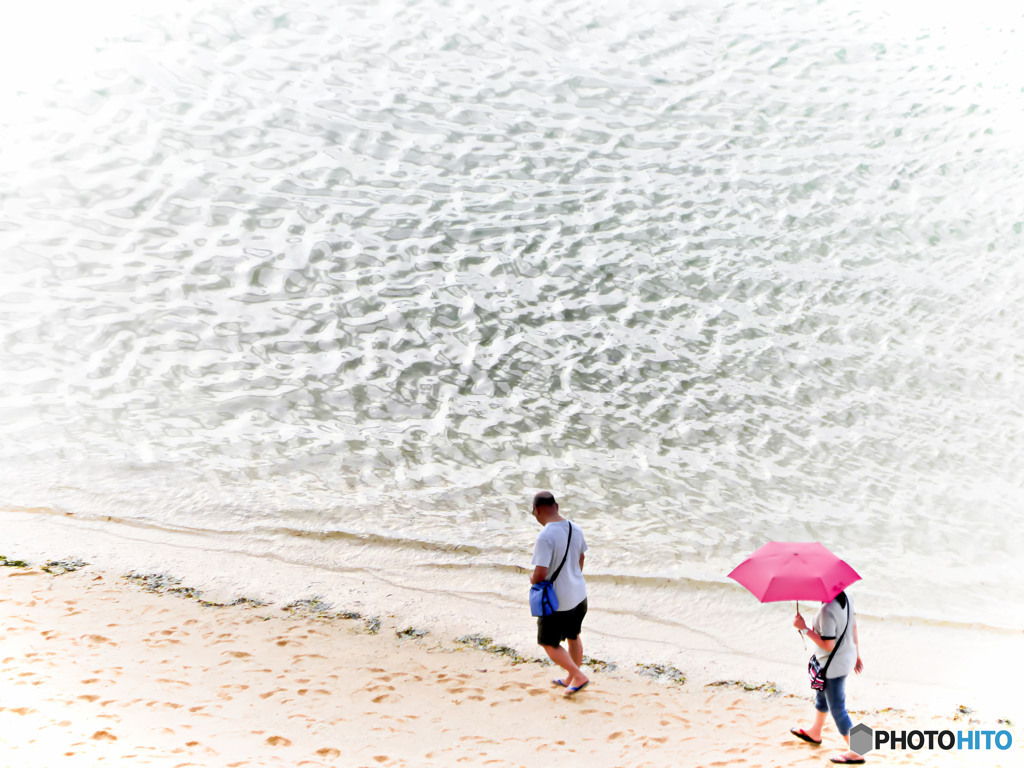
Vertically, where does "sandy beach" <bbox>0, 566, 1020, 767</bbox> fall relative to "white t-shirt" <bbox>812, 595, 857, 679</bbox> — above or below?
below

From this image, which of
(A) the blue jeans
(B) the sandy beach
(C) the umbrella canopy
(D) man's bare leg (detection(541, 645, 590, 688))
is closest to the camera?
(C) the umbrella canopy

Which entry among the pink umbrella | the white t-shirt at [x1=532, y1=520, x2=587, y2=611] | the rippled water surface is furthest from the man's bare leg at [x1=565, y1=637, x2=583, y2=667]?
the rippled water surface

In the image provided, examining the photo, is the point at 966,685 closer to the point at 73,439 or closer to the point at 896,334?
the point at 896,334

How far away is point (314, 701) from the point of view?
252 inches

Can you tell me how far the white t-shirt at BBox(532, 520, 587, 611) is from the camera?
586 cm

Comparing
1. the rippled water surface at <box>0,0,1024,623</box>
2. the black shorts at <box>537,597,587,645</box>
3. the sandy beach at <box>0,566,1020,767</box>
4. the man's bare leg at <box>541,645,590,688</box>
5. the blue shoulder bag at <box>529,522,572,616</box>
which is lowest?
the sandy beach at <box>0,566,1020,767</box>

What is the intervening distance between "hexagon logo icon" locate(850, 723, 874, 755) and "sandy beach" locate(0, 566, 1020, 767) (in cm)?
11

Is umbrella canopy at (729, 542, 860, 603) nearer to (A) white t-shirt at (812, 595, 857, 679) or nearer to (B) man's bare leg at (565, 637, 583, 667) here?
(A) white t-shirt at (812, 595, 857, 679)

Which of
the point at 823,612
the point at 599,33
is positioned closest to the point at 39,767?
the point at 823,612

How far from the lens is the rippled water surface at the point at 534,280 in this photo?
32.9ft

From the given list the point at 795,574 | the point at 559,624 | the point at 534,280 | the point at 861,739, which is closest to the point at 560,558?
the point at 559,624

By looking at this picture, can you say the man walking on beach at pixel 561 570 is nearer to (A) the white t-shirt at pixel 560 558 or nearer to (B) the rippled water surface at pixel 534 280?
(A) the white t-shirt at pixel 560 558

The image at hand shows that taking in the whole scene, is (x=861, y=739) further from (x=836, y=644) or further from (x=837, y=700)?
(x=836, y=644)

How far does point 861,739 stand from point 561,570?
2.50 metres
